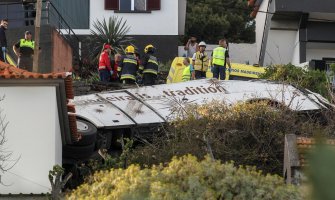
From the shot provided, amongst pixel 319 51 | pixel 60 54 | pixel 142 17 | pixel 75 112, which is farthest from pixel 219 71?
pixel 142 17

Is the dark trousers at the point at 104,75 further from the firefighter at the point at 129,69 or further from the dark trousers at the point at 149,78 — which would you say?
the dark trousers at the point at 149,78

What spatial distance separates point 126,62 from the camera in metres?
16.9

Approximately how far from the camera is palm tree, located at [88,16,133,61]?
2495 centimetres

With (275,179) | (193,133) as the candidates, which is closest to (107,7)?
(193,133)

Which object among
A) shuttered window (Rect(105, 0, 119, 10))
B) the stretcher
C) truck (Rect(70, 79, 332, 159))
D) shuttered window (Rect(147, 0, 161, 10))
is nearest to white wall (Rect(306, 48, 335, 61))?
→ shuttered window (Rect(147, 0, 161, 10))

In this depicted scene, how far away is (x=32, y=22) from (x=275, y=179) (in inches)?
674

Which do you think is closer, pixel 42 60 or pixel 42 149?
pixel 42 149

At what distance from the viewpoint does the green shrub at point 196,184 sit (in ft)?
19.0

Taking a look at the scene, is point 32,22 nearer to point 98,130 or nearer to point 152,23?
point 152,23

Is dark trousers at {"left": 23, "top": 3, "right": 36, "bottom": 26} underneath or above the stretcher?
above

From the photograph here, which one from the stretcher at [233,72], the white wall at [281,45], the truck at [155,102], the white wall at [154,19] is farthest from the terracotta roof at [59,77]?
the white wall at [281,45]

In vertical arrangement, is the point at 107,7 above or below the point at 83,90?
above

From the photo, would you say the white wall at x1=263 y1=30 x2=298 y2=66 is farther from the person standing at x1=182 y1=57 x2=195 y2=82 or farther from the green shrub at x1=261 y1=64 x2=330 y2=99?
the person standing at x1=182 y1=57 x2=195 y2=82

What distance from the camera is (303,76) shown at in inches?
639
